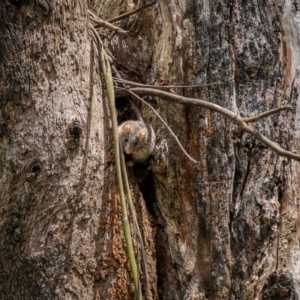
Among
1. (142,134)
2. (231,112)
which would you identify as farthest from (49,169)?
(231,112)

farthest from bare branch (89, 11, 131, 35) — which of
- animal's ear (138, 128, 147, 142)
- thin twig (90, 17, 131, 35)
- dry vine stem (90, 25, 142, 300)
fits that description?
animal's ear (138, 128, 147, 142)

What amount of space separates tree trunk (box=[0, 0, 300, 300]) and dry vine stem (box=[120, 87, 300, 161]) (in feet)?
0.42

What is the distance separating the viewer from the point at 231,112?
163cm

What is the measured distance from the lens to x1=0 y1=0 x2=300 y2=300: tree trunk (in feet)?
5.32

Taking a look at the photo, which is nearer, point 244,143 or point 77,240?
point 77,240

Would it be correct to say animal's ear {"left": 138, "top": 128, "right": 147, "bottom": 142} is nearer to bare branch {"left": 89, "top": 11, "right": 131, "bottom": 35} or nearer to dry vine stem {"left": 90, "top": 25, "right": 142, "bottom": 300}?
dry vine stem {"left": 90, "top": 25, "right": 142, "bottom": 300}

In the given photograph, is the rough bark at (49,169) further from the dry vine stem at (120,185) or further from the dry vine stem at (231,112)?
the dry vine stem at (231,112)

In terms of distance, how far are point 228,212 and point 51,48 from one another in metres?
0.63

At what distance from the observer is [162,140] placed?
1868 mm

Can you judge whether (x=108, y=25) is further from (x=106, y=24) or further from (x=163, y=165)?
(x=163, y=165)

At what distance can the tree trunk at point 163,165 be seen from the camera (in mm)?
1622

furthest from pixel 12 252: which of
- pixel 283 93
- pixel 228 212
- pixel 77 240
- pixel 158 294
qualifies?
pixel 283 93

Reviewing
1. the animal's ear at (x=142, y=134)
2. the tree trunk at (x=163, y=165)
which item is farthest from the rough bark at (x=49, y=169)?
the animal's ear at (x=142, y=134)

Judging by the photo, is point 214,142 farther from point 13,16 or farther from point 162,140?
point 13,16
